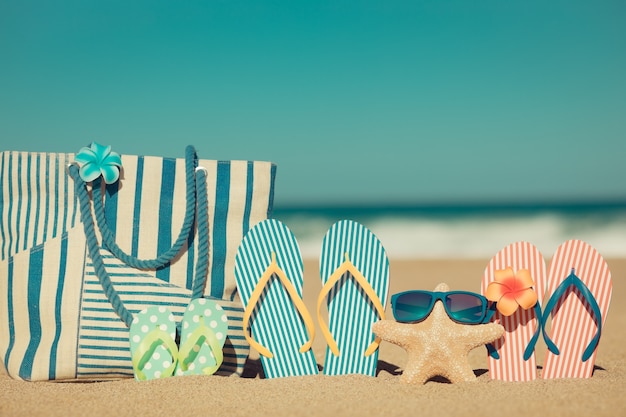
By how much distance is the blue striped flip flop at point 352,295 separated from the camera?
9.77ft

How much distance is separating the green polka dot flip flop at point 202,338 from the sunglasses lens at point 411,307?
0.82 meters

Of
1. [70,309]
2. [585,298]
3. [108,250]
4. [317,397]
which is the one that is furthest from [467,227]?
[317,397]

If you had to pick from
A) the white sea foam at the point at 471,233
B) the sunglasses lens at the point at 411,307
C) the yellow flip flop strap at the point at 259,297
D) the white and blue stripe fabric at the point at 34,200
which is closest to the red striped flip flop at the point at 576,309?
the sunglasses lens at the point at 411,307

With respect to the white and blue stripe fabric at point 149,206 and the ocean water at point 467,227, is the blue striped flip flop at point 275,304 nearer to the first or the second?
the white and blue stripe fabric at point 149,206

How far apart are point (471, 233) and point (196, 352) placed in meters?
18.8

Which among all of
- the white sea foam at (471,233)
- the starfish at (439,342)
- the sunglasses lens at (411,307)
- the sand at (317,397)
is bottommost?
the sand at (317,397)

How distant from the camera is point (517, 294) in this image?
9.33ft

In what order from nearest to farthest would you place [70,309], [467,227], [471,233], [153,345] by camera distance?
[153,345]
[70,309]
[471,233]
[467,227]

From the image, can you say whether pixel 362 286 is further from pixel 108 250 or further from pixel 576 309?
pixel 108 250

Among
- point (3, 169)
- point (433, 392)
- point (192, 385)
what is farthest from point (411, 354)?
point (3, 169)

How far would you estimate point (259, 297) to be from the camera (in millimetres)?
3025

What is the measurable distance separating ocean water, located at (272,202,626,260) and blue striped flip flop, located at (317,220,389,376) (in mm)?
11480

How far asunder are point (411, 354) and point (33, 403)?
163 cm

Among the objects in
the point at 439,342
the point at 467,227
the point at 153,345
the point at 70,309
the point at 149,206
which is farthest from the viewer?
the point at 467,227
